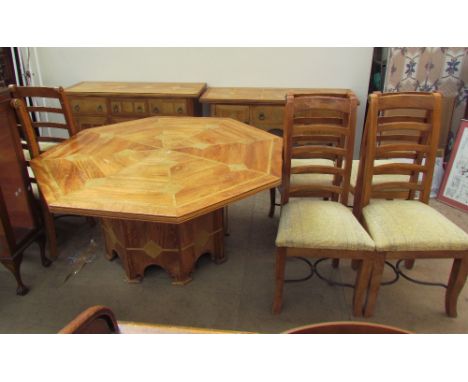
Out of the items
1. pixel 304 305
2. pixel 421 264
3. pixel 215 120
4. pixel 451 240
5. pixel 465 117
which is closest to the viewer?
pixel 451 240

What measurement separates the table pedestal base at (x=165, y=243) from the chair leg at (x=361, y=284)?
2.96 ft

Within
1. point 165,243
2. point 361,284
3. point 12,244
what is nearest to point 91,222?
point 12,244

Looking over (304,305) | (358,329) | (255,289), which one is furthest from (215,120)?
(358,329)

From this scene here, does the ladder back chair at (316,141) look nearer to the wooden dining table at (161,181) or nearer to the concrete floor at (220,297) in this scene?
the wooden dining table at (161,181)

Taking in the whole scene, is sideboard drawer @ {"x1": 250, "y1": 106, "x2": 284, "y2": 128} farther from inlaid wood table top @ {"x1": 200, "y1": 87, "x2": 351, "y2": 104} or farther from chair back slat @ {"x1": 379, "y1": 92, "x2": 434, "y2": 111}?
chair back slat @ {"x1": 379, "y1": 92, "x2": 434, "y2": 111}

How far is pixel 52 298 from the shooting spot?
2.31 m

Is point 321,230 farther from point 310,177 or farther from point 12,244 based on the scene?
point 12,244

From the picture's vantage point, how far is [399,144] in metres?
2.19

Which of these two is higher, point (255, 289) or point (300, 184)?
point (300, 184)

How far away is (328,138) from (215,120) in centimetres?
96

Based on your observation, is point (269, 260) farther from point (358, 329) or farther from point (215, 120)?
point (358, 329)

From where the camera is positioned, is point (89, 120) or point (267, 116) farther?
point (89, 120)

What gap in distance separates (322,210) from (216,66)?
7.47ft

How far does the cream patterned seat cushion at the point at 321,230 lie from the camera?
1.94 metres
